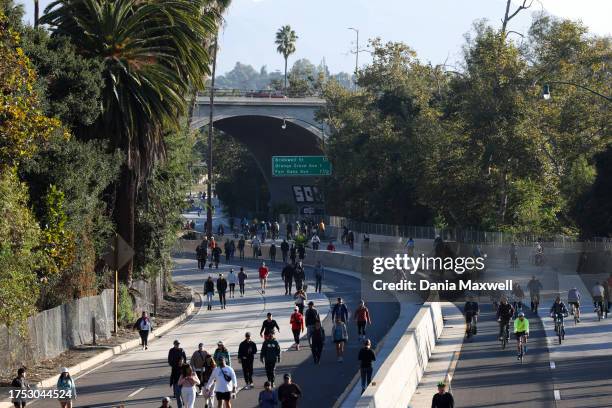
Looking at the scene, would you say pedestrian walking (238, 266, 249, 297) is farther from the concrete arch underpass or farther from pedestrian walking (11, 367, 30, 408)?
the concrete arch underpass

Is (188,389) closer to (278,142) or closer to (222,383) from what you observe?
(222,383)

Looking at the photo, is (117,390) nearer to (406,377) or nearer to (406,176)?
(406,377)

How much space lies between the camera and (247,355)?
2444 centimetres

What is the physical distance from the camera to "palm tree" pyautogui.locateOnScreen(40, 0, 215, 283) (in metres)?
37.1

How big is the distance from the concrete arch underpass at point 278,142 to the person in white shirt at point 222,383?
76.1m

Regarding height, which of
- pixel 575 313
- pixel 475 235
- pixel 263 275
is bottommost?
pixel 575 313

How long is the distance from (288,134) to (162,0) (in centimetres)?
6761

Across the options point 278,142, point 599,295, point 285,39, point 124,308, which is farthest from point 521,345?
point 285,39

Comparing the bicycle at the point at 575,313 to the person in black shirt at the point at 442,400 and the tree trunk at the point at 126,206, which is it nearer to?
the tree trunk at the point at 126,206

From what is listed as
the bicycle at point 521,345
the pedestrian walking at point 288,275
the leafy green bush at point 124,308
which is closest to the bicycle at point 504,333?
the bicycle at point 521,345

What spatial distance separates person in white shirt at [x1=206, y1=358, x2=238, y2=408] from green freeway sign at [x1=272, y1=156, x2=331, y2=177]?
70264 mm

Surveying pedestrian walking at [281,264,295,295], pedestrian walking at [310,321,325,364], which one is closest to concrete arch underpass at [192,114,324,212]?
pedestrian walking at [281,264,295,295]

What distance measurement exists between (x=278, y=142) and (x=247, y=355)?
8720cm

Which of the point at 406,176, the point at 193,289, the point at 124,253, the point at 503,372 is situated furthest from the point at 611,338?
the point at 406,176
